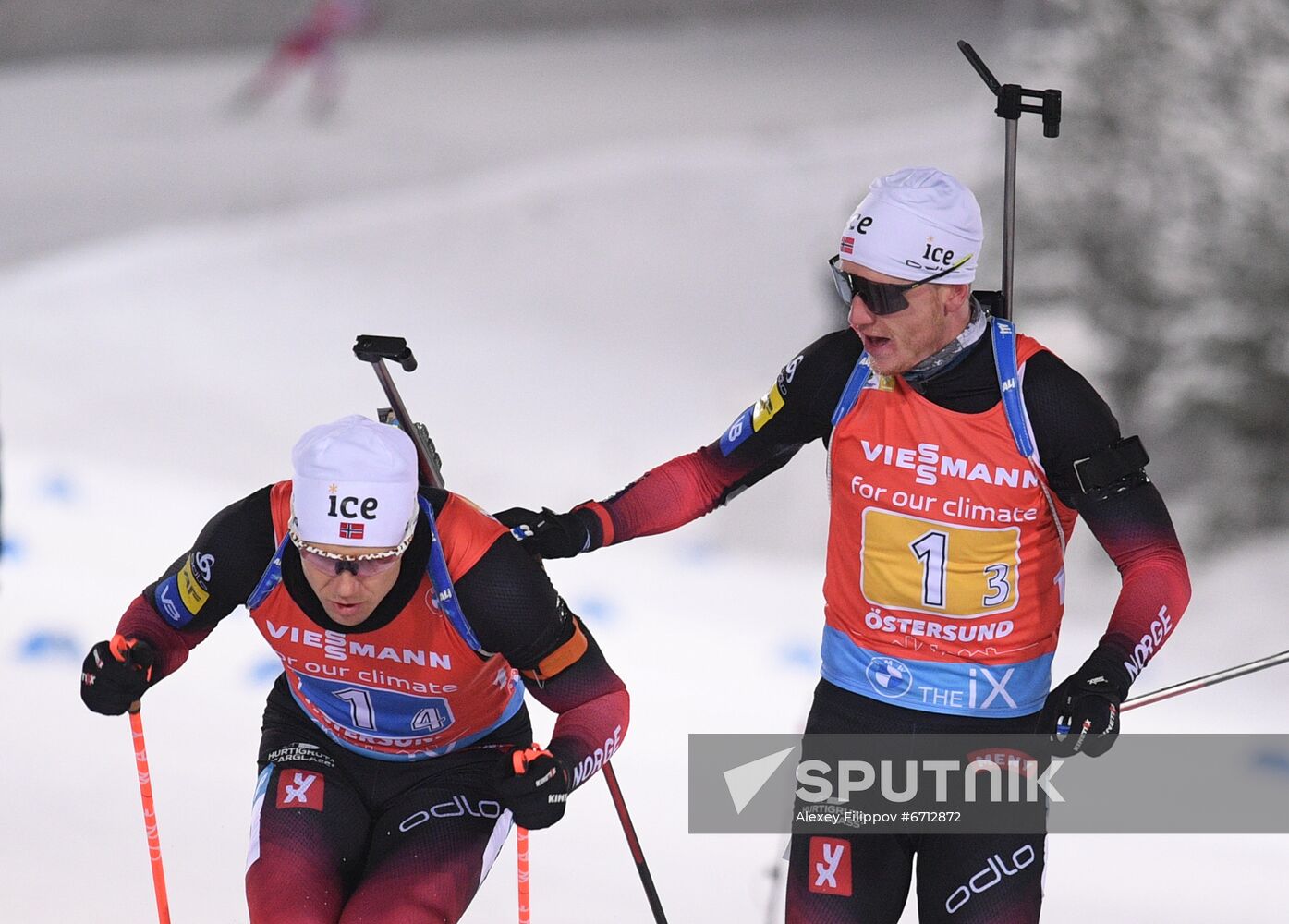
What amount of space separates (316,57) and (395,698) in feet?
46.3

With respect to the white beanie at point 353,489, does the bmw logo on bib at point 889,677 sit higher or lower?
lower

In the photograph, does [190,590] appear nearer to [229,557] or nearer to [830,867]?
[229,557]

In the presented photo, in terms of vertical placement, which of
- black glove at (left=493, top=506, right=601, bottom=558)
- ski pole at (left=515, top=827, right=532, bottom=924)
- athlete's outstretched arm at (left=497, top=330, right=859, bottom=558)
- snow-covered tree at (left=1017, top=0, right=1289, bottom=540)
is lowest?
ski pole at (left=515, top=827, right=532, bottom=924)

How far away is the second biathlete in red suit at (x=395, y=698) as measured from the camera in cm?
275

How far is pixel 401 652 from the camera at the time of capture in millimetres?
2785

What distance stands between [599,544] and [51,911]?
1765 millimetres

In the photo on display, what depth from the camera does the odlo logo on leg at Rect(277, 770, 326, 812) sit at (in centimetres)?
288

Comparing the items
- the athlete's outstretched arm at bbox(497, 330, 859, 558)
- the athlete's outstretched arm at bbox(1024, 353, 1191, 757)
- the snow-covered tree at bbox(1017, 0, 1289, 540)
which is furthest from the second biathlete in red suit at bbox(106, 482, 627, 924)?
the snow-covered tree at bbox(1017, 0, 1289, 540)

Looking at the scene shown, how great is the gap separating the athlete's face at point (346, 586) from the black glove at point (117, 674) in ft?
1.21

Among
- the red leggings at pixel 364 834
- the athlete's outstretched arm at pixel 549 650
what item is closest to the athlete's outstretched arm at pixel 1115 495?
the athlete's outstretched arm at pixel 549 650

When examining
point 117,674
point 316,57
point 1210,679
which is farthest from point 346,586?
point 316,57

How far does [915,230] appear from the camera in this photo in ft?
8.86

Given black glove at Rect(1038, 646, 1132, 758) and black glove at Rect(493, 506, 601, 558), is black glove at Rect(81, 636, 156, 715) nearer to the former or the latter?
black glove at Rect(493, 506, 601, 558)

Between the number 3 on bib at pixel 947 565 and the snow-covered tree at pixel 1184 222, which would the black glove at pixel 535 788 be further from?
the snow-covered tree at pixel 1184 222
